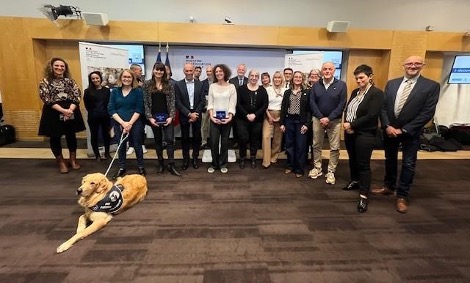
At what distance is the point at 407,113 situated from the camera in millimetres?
2752

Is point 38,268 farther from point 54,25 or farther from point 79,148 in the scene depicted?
point 54,25

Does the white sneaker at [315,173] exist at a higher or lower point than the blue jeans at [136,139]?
lower

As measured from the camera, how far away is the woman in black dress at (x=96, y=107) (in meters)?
4.20

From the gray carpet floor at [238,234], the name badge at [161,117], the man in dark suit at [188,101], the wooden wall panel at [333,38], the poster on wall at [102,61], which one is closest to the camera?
the gray carpet floor at [238,234]

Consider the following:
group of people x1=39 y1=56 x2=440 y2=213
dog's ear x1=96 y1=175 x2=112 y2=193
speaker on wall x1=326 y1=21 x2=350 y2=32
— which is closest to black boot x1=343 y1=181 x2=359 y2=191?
group of people x1=39 y1=56 x2=440 y2=213

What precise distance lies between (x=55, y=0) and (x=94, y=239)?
562 cm

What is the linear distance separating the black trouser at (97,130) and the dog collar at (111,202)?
6.89 ft

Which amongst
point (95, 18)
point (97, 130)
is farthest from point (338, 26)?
point (97, 130)

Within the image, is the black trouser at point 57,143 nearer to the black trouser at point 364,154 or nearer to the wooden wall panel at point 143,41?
the wooden wall panel at point 143,41

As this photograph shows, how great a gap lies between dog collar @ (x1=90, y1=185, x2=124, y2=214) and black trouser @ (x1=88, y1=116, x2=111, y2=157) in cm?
210

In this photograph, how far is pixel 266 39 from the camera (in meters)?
5.76

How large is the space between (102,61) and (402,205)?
15.1 ft

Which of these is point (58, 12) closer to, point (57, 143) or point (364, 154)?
point (57, 143)

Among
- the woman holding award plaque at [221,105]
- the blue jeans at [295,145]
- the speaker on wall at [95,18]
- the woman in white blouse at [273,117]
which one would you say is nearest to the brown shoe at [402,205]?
the blue jeans at [295,145]
